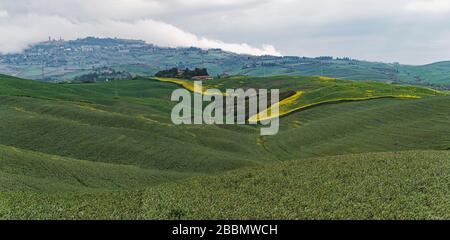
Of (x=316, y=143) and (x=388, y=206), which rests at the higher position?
(x=388, y=206)

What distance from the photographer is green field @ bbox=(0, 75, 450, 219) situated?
3071 centimetres

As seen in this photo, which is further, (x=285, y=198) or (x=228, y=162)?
(x=228, y=162)

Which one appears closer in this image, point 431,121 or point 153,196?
point 153,196

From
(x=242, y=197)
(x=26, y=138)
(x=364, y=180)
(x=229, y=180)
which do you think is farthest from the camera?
(x=26, y=138)

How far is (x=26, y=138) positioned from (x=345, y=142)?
186 feet

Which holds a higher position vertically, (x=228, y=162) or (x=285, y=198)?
(x=285, y=198)

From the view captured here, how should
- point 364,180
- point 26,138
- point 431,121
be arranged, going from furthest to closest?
point 431,121 → point 26,138 → point 364,180

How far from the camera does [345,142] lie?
81.3 m

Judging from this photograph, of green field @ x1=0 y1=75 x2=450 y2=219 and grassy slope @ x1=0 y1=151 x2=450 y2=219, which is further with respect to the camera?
green field @ x1=0 y1=75 x2=450 y2=219

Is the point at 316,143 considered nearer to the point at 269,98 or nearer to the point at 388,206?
the point at 388,206

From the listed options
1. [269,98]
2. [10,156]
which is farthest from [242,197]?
[269,98]

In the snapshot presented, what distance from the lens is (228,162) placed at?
219ft

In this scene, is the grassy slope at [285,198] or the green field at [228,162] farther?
the green field at [228,162]

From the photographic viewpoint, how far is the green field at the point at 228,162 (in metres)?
30.7
